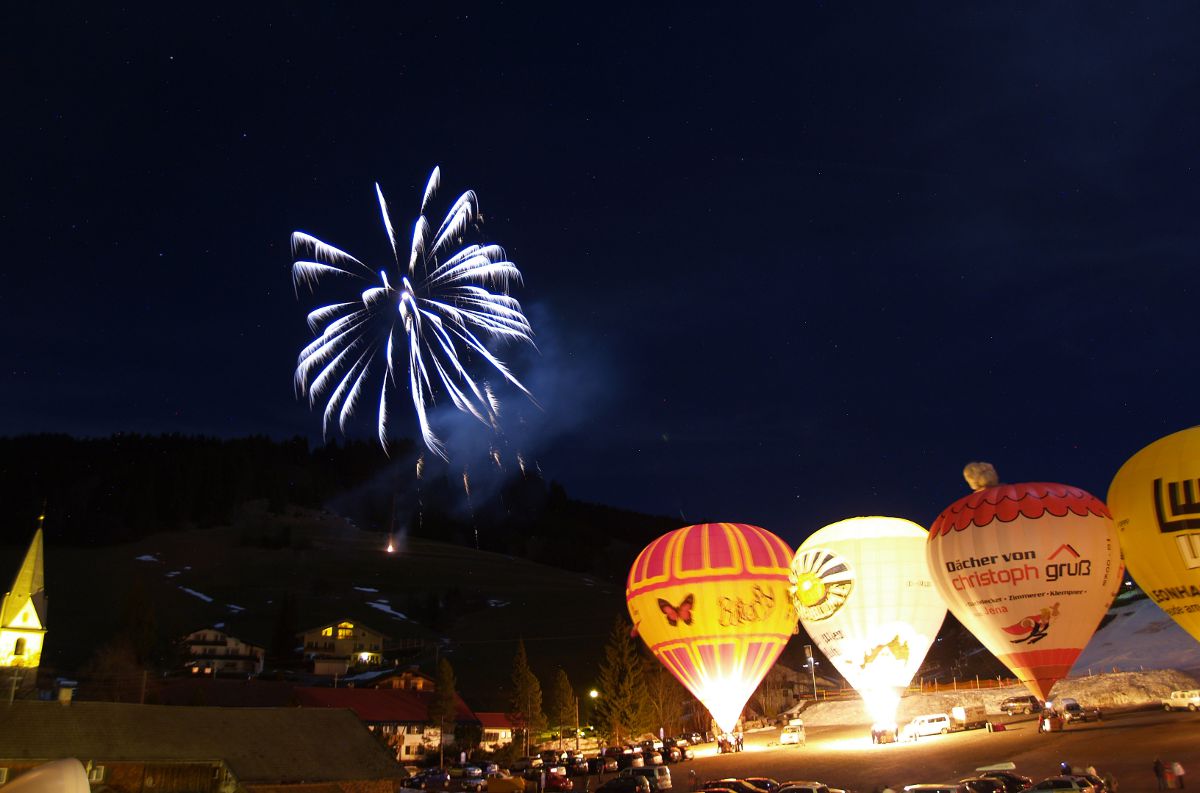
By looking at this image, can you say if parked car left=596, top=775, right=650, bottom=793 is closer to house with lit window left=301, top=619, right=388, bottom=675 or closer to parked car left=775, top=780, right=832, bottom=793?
parked car left=775, top=780, right=832, bottom=793

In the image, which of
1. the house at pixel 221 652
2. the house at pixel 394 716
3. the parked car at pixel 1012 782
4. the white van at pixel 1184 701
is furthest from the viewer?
the house at pixel 221 652

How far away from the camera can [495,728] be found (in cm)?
8381

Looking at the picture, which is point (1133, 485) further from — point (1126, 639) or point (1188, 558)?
point (1126, 639)

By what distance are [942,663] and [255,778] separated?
104 m

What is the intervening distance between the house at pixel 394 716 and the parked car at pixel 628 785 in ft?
128

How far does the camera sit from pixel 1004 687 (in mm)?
63500

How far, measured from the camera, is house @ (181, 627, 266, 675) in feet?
339

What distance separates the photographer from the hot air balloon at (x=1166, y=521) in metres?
30.8

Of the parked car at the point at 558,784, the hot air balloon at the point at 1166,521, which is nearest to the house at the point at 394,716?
the parked car at the point at 558,784

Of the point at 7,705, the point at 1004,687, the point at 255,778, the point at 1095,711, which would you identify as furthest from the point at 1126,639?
the point at 7,705

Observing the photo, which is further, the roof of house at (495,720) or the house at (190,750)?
the roof of house at (495,720)

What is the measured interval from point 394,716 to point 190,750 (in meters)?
37.9

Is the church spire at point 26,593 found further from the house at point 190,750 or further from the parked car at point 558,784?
the parked car at point 558,784

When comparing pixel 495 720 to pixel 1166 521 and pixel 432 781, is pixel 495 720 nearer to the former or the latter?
pixel 432 781
